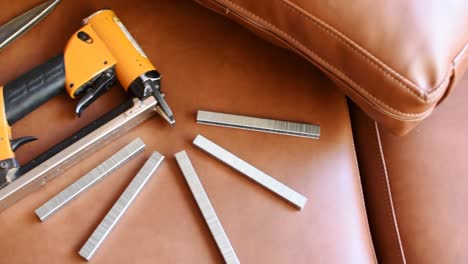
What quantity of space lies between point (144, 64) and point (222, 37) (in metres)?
0.14

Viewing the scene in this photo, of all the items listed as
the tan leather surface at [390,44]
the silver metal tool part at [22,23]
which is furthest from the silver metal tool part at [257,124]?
the silver metal tool part at [22,23]

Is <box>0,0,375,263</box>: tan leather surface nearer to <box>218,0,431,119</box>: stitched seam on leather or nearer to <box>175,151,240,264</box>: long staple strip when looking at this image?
<box>175,151,240,264</box>: long staple strip

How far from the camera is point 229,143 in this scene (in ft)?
2.75

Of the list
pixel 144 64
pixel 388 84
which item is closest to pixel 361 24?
pixel 388 84

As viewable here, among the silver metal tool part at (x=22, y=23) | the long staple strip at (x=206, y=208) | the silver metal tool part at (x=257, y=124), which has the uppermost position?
the silver metal tool part at (x=22, y=23)

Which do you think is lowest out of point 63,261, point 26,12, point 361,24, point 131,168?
point 63,261

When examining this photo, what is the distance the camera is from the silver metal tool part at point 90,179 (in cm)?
78

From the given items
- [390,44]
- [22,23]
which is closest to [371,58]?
[390,44]

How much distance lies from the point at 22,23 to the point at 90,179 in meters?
0.26

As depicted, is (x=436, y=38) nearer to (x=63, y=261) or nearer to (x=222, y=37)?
(x=222, y=37)

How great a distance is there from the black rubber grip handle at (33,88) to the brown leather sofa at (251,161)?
0.02 metres

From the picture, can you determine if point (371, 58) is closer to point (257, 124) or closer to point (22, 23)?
point (257, 124)

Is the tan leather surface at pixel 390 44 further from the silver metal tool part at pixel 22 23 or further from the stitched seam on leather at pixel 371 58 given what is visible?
the silver metal tool part at pixel 22 23

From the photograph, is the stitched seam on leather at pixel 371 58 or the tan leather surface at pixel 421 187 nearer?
the stitched seam on leather at pixel 371 58
